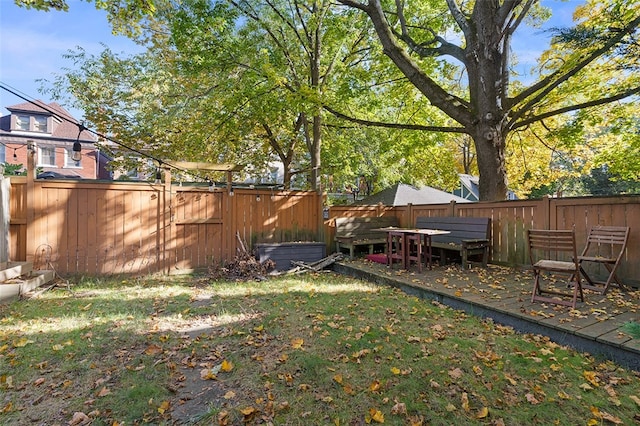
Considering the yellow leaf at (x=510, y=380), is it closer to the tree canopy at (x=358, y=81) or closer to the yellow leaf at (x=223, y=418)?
the yellow leaf at (x=223, y=418)

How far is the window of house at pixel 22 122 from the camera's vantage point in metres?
21.0

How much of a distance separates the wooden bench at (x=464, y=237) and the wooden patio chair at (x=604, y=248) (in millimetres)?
1660

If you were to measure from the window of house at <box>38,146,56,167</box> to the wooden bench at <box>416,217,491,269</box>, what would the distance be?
78.5 feet

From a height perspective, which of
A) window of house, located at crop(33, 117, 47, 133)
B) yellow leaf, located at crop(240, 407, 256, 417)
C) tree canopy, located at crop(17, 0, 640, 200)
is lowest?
yellow leaf, located at crop(240, 407, 256, 417)

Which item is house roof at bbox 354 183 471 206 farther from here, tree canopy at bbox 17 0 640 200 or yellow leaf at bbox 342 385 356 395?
yellow leaf at bbox 342 385 356 395

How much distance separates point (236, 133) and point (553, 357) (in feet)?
37.2

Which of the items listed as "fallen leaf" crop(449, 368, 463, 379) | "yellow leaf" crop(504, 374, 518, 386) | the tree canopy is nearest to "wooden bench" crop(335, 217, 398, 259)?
the tree canopy

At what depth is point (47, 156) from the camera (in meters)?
20.7

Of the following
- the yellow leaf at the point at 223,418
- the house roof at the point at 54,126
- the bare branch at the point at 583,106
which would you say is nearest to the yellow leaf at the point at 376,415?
the yellow leaf at the point at 223,418

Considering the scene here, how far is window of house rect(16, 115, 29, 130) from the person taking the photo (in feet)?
68.9

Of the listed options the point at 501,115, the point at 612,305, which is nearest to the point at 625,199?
the point at 612,305

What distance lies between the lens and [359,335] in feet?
11.4

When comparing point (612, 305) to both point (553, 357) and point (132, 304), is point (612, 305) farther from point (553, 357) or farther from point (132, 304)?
point (132, 304)

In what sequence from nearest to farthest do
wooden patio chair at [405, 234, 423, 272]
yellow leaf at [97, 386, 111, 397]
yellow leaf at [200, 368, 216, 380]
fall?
yellow leaf at [97, 386, 111, 397], yellow leaf at [200, 368, 216, 380], wooden patio chair at [405, 234, 423, 272]
